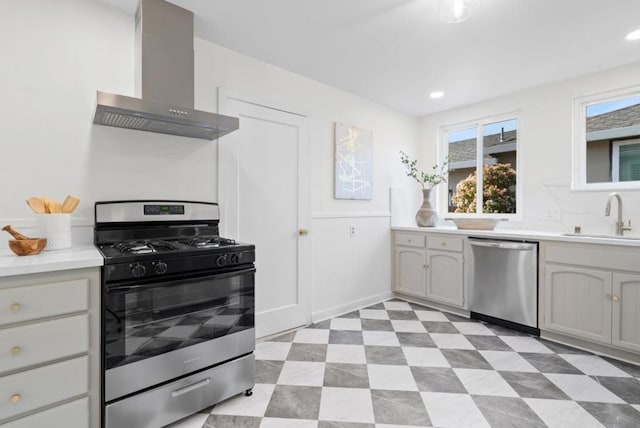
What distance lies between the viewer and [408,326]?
9.91 ft

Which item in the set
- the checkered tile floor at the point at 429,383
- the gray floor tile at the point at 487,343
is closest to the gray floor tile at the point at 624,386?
the checkered tile floor at the point at 429,383

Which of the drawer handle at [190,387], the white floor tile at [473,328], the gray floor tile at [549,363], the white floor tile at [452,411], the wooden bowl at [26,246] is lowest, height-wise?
the white floor tile at [452,411]

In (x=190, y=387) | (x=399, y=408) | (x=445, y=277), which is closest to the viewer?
(x=190, y=387)

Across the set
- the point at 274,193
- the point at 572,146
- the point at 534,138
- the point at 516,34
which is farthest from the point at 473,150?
the point at 274,193

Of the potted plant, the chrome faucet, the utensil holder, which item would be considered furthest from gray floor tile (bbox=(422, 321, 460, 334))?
the utensil holder

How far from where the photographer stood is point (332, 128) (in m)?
3.30

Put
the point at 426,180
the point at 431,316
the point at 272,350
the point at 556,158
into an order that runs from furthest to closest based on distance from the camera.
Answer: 1. the point at 426,180
2. the point at 431,316
3. the point at 556,158
4. the point at 272,350

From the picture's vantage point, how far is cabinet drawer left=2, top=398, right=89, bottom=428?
4.17 ft

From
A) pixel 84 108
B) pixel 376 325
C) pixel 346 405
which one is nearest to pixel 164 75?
pixel 84 108

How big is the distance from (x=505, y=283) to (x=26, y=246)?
3483mm

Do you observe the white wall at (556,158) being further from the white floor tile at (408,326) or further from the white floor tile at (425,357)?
the white floor tile at (425,357)

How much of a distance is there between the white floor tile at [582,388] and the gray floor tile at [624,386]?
4cm

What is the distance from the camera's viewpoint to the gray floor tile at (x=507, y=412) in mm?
1648

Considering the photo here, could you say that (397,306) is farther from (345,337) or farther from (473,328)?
(345,337)
